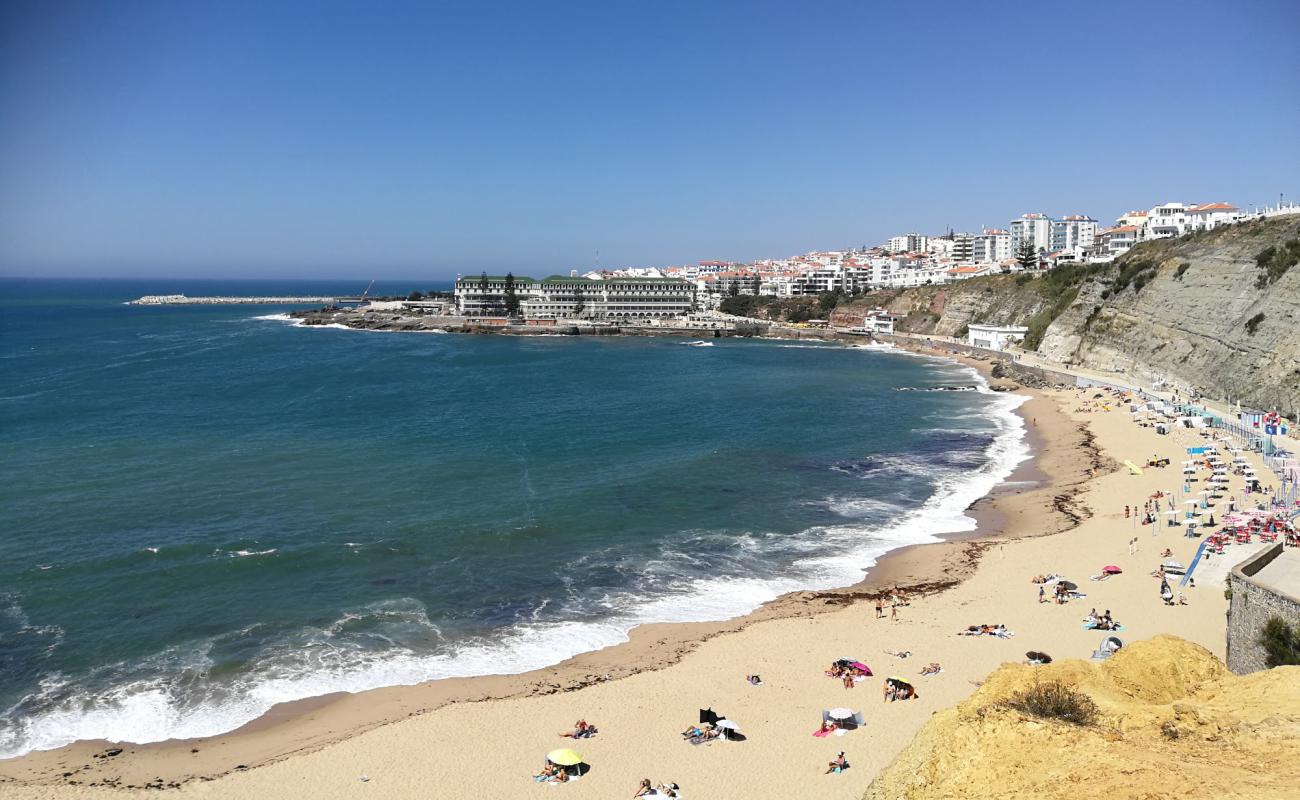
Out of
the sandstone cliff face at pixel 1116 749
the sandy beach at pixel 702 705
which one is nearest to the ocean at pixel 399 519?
→ the sandy beach at pixel 702 705

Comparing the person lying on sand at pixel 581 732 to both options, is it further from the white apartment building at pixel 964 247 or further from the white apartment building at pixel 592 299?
the white apartment building at pixel 964 247

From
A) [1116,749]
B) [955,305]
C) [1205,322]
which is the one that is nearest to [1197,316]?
[1205,322]

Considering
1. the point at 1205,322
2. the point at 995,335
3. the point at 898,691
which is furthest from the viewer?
the point at 995,335

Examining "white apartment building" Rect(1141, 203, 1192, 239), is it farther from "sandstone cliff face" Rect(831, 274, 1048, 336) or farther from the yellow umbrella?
the yellow umbrella

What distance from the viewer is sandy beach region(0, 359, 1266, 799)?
41.1 ft

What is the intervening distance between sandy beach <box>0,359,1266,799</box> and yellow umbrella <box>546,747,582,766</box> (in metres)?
0.29

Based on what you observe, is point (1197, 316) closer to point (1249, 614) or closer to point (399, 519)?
point (1249, 614)

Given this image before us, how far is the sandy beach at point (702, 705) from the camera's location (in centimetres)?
1254

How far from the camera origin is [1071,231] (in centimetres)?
12575

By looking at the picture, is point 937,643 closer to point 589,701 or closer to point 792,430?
point 589,701

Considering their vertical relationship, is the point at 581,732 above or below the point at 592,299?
below

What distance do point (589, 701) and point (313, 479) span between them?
18.1m

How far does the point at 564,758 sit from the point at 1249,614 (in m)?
10.2

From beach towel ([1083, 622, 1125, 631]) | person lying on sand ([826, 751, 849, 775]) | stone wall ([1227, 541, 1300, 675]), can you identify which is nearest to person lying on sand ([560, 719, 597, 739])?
person lying on sand ([826, 751, 849, 775])
